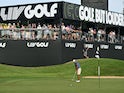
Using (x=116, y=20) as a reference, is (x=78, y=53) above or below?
below

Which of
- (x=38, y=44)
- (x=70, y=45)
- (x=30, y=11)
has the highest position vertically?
(x=30, y=11)

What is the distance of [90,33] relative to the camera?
44.1 metres

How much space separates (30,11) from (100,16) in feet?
30.6

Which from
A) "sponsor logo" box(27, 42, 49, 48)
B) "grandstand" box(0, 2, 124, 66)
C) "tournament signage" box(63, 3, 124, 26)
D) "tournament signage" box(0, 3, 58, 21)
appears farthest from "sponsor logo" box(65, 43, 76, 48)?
"tournament signage" box(0, 3, 58, 21)

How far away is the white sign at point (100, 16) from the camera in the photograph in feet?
157

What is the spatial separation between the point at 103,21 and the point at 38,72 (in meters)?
16.6

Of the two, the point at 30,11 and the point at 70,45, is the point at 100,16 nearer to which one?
the point at 30,11

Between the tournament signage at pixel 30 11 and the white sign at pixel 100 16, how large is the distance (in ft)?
11.7

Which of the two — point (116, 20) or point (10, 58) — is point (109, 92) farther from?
point (116, 20)

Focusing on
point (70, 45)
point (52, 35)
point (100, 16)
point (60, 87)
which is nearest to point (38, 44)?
point (52, 35)

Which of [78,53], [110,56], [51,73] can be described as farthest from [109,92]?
[110,56]

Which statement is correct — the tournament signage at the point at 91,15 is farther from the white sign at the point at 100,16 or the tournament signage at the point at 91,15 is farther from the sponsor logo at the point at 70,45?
the sponsor logo at the point at 70,45

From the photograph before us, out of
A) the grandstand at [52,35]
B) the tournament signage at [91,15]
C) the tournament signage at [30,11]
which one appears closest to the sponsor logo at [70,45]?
the grandstand at [52,35]

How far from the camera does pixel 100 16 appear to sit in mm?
51250
